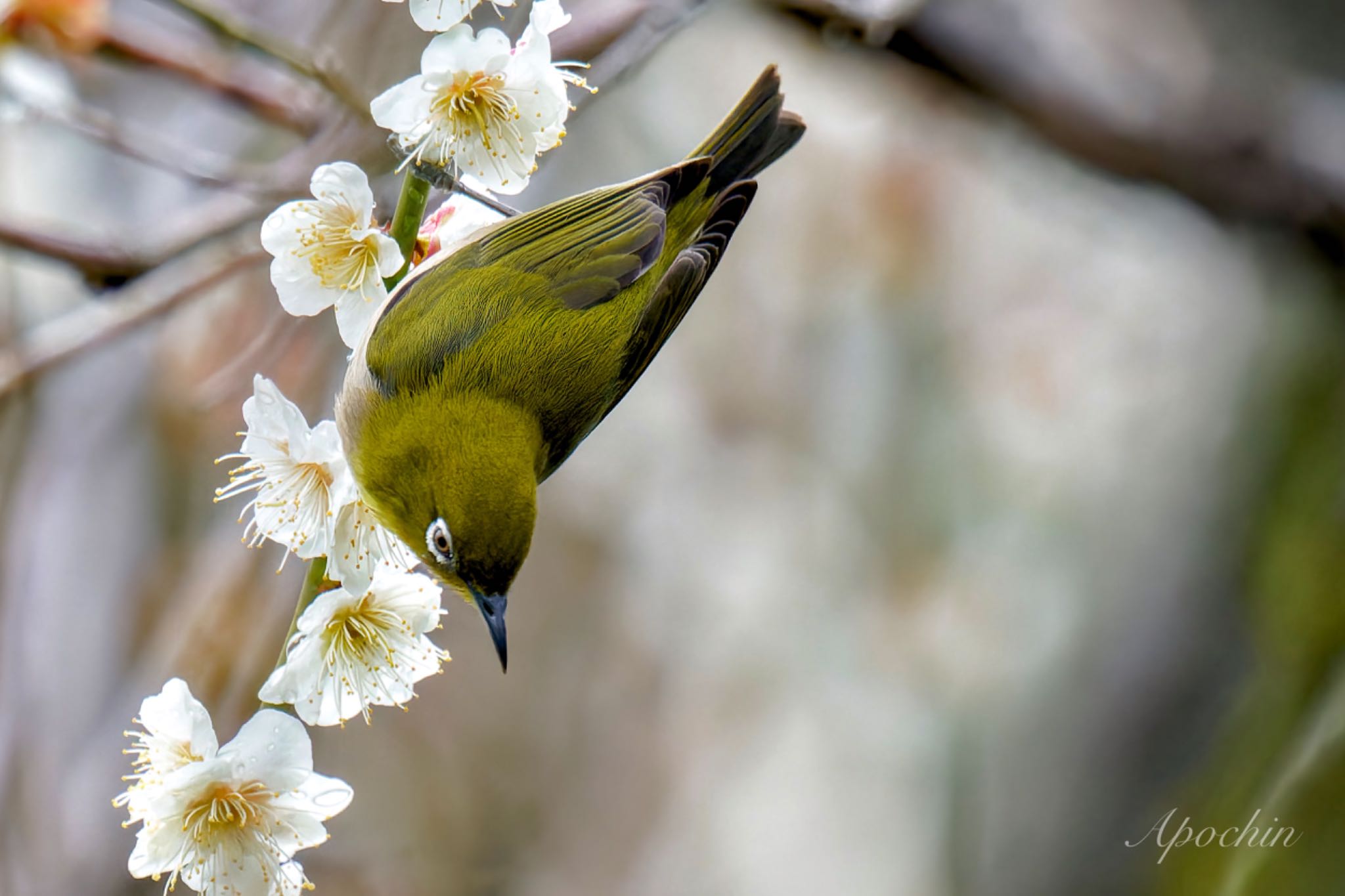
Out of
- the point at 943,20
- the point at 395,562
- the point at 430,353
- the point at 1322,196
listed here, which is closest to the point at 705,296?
the point at 943,20

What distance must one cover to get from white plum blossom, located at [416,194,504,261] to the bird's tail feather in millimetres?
533

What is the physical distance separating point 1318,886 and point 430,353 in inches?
130

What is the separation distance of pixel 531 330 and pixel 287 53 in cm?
74

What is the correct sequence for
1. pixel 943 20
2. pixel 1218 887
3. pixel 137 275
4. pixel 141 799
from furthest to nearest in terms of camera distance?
pixel 1218 887 → pixel 943 20 → pixel 137 275 → pixel 141 799

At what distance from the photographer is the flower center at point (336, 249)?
1.82 m

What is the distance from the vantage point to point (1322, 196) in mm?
3799

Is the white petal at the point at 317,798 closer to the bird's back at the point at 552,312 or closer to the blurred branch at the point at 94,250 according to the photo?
the bird's back at the point at 552,312

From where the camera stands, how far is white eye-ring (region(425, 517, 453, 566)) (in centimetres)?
222

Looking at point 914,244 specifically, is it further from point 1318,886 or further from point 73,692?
point 73,692

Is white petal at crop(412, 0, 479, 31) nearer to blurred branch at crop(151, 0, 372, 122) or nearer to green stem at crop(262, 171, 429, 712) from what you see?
green stem at crop(262, 171, 429, 712)

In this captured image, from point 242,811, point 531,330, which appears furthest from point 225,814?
point 531,330

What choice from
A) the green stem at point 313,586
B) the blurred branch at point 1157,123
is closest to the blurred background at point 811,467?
the blurred branch at point 1157,123

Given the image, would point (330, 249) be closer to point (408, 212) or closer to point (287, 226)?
point (287, 226)
